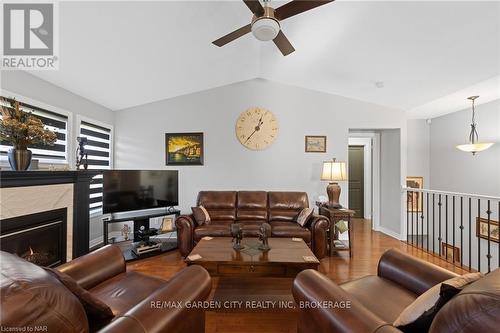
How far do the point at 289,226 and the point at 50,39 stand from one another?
350 centimetres

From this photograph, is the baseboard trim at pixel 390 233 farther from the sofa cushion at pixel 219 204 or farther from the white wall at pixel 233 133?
the sofa cushion at pixel 219 204

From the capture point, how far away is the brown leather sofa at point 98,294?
26.6 inches

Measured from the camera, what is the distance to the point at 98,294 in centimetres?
135

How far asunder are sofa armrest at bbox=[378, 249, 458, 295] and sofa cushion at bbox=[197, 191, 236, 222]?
2.34 meters

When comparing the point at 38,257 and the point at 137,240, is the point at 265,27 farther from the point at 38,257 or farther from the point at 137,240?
the point at 137,240

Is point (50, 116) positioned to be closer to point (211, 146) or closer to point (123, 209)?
point (123, 209)

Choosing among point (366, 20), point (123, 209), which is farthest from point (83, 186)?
point (366, 20)

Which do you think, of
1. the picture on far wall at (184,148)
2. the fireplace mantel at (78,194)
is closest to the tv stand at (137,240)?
the fireplace mantel at (78,194)

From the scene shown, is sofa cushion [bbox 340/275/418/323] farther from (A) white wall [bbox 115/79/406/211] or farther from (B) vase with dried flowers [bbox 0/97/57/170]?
(B) vase with dried flowers [bbox 0/97/57/170]

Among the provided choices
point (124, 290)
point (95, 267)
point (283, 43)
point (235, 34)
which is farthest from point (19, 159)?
point (283, 43)

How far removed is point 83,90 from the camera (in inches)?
123

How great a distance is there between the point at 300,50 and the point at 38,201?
136 inches

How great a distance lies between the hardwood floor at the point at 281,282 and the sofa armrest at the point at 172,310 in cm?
53

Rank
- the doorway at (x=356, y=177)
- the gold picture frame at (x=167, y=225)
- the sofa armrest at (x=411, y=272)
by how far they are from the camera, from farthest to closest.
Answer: the doorway at (x=356, y=177) → the gold picture frame at (x=167, y=225) → the sofa armrest at (x=411, y=272)
